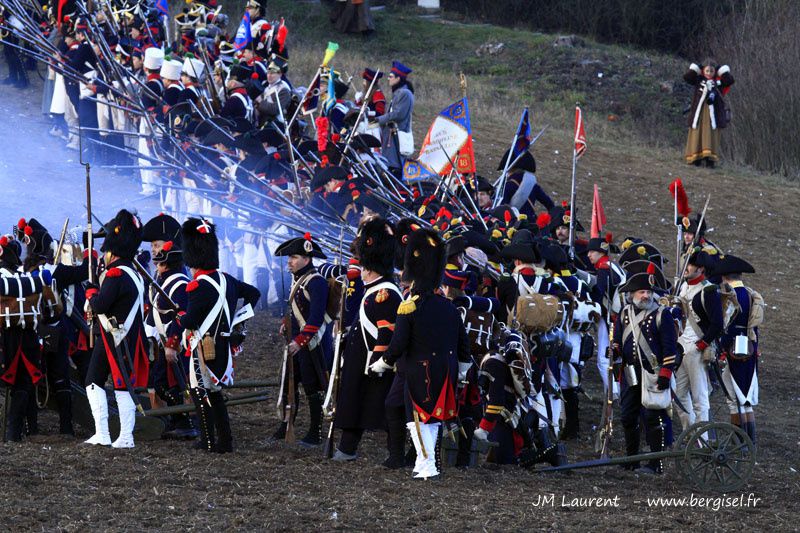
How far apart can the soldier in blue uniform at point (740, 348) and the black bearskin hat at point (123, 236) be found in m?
4.59

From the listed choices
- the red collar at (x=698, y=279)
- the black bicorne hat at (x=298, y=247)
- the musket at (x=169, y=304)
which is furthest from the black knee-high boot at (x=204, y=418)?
the red collar at (x=698, y=279)

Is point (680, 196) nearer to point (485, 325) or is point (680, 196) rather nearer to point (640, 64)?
point (485, 325)

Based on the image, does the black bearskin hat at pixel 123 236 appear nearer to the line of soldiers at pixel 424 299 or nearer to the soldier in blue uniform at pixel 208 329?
the line of soldiers at pixel 424 299

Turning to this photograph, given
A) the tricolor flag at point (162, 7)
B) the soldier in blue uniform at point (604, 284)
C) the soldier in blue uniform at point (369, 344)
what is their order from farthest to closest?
the tricolor flag at point (162, 7) → the soldier in blue uniform at point (604, 284) → the soldier in blue uniform at point (369, 344)

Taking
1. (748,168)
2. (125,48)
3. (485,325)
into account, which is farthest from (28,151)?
(748,168)

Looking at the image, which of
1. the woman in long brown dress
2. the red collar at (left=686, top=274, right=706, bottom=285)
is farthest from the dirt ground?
the woman in long brown dress

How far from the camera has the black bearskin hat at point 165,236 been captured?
11.0m

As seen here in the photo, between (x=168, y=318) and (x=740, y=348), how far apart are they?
447 cm

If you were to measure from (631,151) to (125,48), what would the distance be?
1038 centimetres

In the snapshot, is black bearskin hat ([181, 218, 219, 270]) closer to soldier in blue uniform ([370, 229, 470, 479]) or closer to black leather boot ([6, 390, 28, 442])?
soldier in blue uniform ([370, 229, 470, 479])

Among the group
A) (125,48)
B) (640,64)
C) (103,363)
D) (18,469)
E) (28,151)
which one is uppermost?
(640,64)

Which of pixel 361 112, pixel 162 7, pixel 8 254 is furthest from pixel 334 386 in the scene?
pixel 162 7

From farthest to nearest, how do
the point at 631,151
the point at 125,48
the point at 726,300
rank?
1. the point at 631,151
2. the point at 125,48
3. the point at 726,300

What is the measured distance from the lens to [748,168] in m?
27.1
